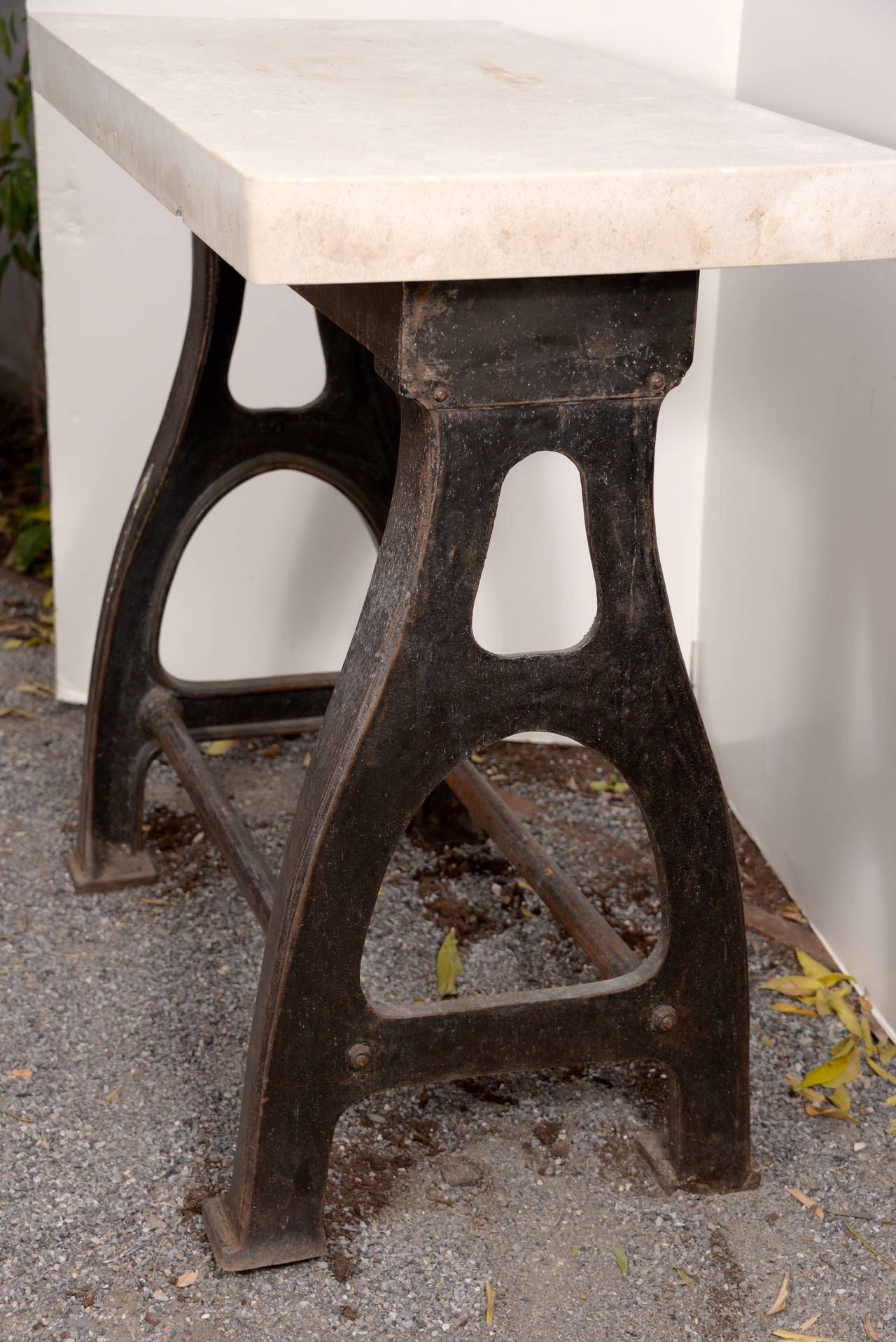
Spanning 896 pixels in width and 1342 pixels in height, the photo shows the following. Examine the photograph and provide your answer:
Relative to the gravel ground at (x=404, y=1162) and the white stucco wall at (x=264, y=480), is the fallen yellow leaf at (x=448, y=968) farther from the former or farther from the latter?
the white stucco wall at (x=264, y=480)

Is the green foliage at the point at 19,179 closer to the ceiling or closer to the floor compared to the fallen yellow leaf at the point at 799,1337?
closer to the ceiling

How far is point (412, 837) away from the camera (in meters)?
2.42

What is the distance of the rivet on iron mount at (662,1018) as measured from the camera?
61.7 inches

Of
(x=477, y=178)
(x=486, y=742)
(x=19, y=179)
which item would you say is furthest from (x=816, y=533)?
(x=19, y=179)

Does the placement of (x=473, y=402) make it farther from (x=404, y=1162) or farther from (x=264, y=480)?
(x=264, y=480)

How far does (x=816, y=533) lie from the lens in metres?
2.12

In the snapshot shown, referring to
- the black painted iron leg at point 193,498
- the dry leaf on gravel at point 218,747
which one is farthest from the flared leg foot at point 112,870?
the dry leaf on gravel at point 218,747

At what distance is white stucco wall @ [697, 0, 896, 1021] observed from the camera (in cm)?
192

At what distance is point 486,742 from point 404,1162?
0.58 metres

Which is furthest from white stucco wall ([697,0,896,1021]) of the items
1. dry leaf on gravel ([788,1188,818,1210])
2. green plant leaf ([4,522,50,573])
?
green plant leaf ([4,522,50,573])

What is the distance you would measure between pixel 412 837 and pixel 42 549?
156 cm

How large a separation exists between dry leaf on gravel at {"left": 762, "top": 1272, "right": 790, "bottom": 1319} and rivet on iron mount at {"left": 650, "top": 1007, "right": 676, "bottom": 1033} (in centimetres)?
29

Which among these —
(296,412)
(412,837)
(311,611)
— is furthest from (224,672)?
(296,412)

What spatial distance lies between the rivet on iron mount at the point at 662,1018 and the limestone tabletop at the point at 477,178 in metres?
0.78
